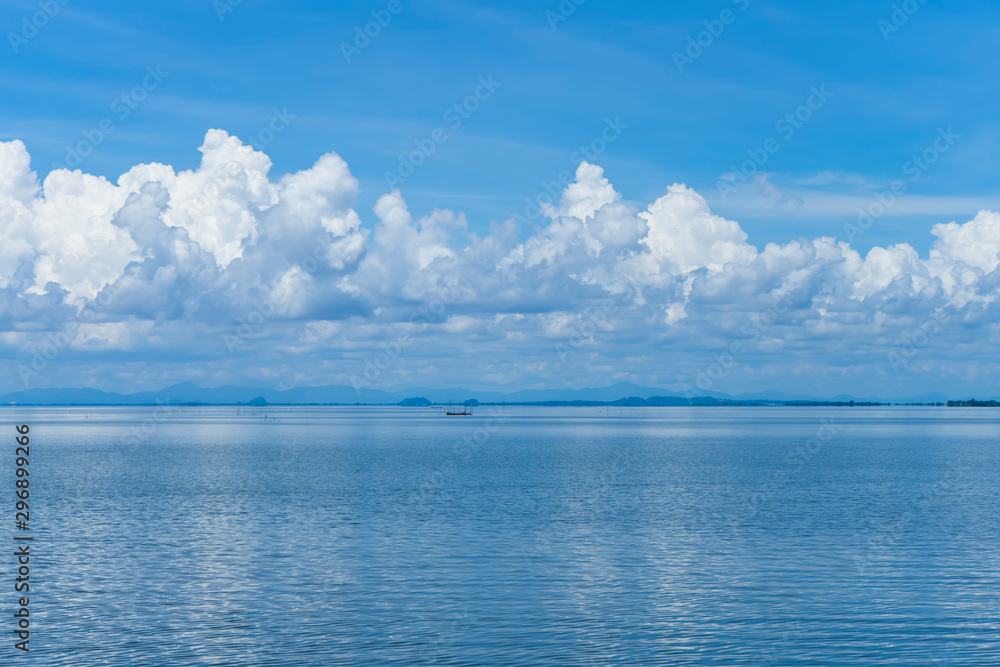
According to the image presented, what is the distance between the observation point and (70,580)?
4297 cm

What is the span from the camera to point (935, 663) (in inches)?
1206

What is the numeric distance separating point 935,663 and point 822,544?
23.1 m

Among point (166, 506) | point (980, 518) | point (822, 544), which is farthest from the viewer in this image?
point (166, 506)

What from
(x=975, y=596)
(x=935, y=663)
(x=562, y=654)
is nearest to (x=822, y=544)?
(x=975, y=596)

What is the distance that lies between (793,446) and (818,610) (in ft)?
488

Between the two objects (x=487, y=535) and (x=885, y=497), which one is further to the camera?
(x=885, y=497)

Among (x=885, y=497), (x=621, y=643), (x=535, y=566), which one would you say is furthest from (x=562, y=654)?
(x=885, y=497)

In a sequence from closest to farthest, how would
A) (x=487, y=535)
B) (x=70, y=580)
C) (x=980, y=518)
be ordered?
(x=70, y=580)
(x=487, y=535)
(x=980, y=518)

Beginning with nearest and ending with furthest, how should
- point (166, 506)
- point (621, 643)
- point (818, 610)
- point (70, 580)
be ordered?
point (621, 643)
point (818, 610)
point (70, 580)
point (166, 506)

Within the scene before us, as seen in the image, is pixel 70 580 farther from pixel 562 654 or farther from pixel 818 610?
pixel 818 610

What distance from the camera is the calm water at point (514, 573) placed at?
32688 mm

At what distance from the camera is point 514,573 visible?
45.0 meters

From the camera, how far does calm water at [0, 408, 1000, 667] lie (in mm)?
32688

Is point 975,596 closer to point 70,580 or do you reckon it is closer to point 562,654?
point 562,654
